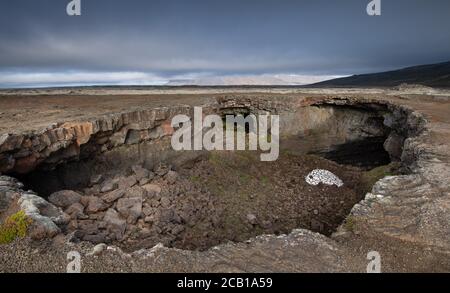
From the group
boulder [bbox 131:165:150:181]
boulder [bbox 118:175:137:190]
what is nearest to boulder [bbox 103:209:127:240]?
boulder [bbox 118:175:137:190]

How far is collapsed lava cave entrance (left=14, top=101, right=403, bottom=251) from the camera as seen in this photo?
33.3ft

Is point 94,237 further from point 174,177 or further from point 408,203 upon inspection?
point 408,203

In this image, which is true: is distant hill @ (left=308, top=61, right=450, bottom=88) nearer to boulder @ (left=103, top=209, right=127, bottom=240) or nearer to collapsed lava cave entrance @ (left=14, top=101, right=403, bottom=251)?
collapsed lava cave entrance @ (left=14, top=101, right=403, bottom=251)

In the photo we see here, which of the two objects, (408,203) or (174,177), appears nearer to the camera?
(408,203)

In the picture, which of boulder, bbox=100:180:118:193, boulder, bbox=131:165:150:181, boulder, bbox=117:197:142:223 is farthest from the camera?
boulder, bbox=131:165:150:181

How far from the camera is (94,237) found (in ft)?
28.5

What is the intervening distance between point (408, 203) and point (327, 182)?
8277 millimetres

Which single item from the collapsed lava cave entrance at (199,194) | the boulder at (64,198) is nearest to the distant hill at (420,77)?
the collapsed lava cave entrance at (199,194)

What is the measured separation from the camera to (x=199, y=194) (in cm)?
1292

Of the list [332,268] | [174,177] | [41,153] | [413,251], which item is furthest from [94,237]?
[413,251]

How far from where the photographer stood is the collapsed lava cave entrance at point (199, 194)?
1015cm

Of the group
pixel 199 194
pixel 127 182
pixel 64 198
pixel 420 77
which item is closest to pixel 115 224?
pixel 64 198

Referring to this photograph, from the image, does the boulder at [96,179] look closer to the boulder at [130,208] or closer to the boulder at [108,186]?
the boulder at [108,186]

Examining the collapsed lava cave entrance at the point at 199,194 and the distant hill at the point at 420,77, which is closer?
the collapsed lava cave entrance at the point at 199,194
